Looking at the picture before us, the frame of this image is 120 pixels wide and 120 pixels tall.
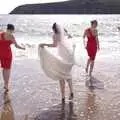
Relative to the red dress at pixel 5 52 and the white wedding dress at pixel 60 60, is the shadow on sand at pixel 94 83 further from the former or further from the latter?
the red dress at pixel 5 52

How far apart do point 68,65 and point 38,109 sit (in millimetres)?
1264

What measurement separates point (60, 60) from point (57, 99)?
977 mm

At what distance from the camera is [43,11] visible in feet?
509

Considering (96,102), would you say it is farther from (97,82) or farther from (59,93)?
(97,82)

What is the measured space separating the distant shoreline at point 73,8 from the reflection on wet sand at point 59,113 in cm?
13054

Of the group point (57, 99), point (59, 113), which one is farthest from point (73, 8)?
point (59, 113)

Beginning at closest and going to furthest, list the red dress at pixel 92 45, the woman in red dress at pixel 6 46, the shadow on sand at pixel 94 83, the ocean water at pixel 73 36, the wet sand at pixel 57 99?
the wet sand at pixel 57 99, the woman in red dress at pixel 6 46, the shadow on sand at pixel 94 83, the red dress at pixel 92 45, the ocean water at pixel 73 36

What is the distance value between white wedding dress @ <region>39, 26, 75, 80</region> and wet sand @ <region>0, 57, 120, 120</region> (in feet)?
2.09

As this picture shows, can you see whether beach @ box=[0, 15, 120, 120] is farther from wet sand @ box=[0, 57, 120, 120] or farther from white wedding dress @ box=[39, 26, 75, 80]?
white wedding dress @ box=[39, 26, 75, 80]

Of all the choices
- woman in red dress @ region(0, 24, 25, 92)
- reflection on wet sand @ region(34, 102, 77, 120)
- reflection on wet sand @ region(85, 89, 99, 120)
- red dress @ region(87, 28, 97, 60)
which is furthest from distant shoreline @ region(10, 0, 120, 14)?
reflection on wet sand @ region(34, 102, 77, 120)

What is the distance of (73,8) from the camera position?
15362cm

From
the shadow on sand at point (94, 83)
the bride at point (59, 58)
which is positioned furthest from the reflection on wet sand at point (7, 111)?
the shadow on sand at point (94, 83)

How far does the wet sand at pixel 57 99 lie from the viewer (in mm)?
8719

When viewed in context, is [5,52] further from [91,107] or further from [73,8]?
[73,8]
